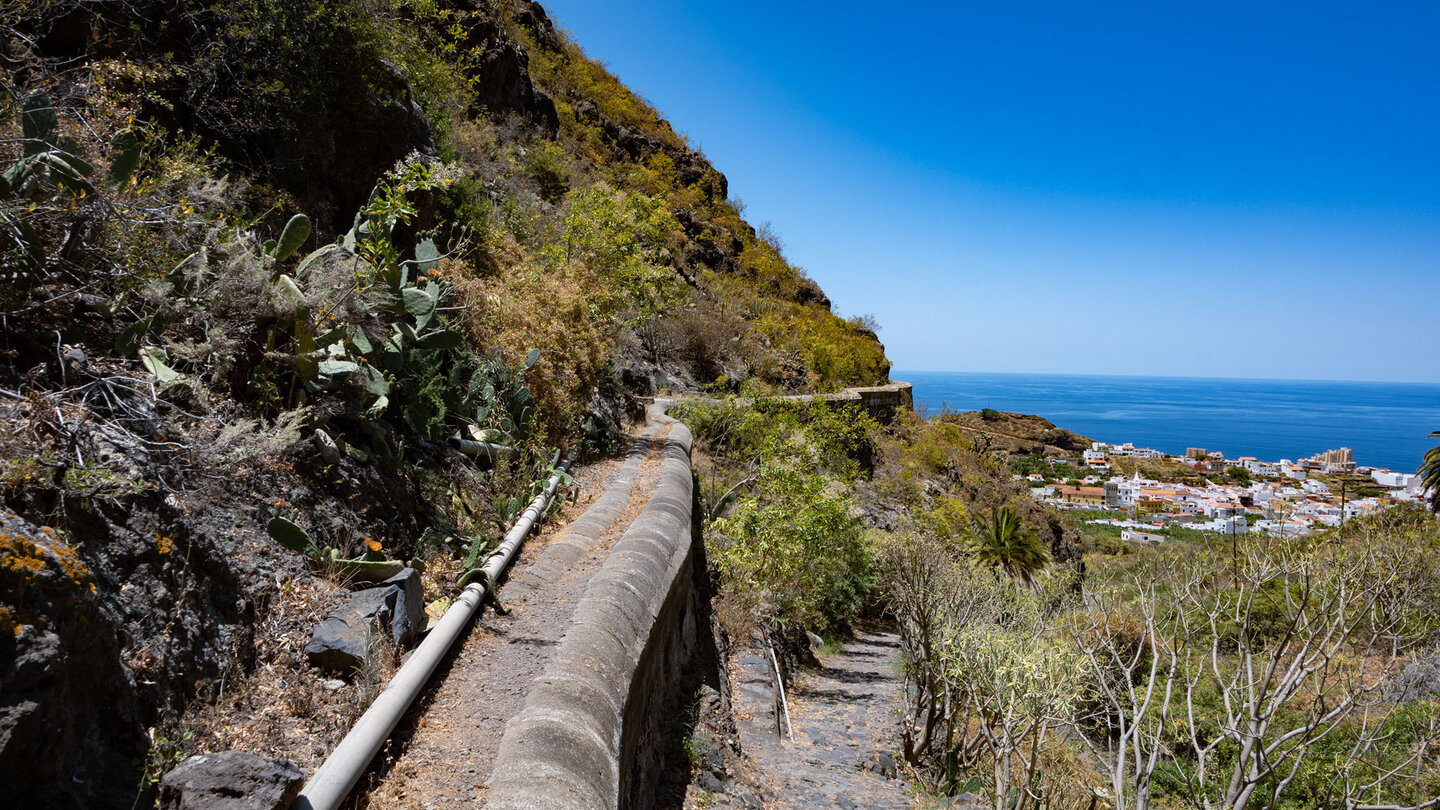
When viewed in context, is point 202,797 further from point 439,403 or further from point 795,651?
point 795,651

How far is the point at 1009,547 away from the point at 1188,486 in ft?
141

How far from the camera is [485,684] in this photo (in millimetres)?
3844

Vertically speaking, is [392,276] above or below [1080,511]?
above

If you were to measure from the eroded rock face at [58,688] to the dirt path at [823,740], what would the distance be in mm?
4585

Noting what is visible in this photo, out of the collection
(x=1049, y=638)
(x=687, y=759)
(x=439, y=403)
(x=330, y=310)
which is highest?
(x=330, y=310)

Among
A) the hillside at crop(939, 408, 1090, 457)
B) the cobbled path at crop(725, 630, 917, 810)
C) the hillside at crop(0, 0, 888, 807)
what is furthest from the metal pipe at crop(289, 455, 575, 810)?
the hillside at crop(939, 408, 1090, 457)

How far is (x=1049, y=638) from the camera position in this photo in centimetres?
1384

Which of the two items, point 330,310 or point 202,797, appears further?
point 330,310

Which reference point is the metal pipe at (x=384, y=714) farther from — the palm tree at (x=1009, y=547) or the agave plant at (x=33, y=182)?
the palm tree at (x=1009, y=547)

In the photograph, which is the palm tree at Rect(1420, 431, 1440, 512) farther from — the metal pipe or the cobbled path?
the metal pipe

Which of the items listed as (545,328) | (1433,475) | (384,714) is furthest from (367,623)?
(1433,475)

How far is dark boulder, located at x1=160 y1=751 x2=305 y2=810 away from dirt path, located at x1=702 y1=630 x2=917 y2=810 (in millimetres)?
4359

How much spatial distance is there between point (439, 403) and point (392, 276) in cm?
113

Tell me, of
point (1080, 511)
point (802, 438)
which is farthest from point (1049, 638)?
point (1080, 511)
